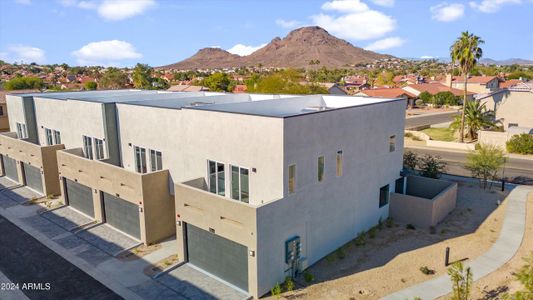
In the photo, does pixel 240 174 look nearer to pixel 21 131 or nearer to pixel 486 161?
pixel 486 161

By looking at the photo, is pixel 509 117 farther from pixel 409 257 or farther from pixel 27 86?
pixel 27 86

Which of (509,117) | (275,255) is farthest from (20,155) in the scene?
(509,117)

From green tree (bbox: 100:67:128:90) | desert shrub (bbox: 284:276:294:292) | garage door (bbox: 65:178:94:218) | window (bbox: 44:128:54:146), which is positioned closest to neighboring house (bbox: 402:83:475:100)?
window (bbox: 44:128:54:146)

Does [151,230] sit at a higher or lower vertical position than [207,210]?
lower

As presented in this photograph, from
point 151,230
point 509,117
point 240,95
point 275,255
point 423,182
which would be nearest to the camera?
point 275,255

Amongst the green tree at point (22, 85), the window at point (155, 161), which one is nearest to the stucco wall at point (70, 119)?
the window at point (155, 161)

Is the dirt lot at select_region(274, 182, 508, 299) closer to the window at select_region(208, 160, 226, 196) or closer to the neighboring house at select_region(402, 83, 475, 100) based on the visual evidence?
the window at select_region(208, 160, 226, 196)
